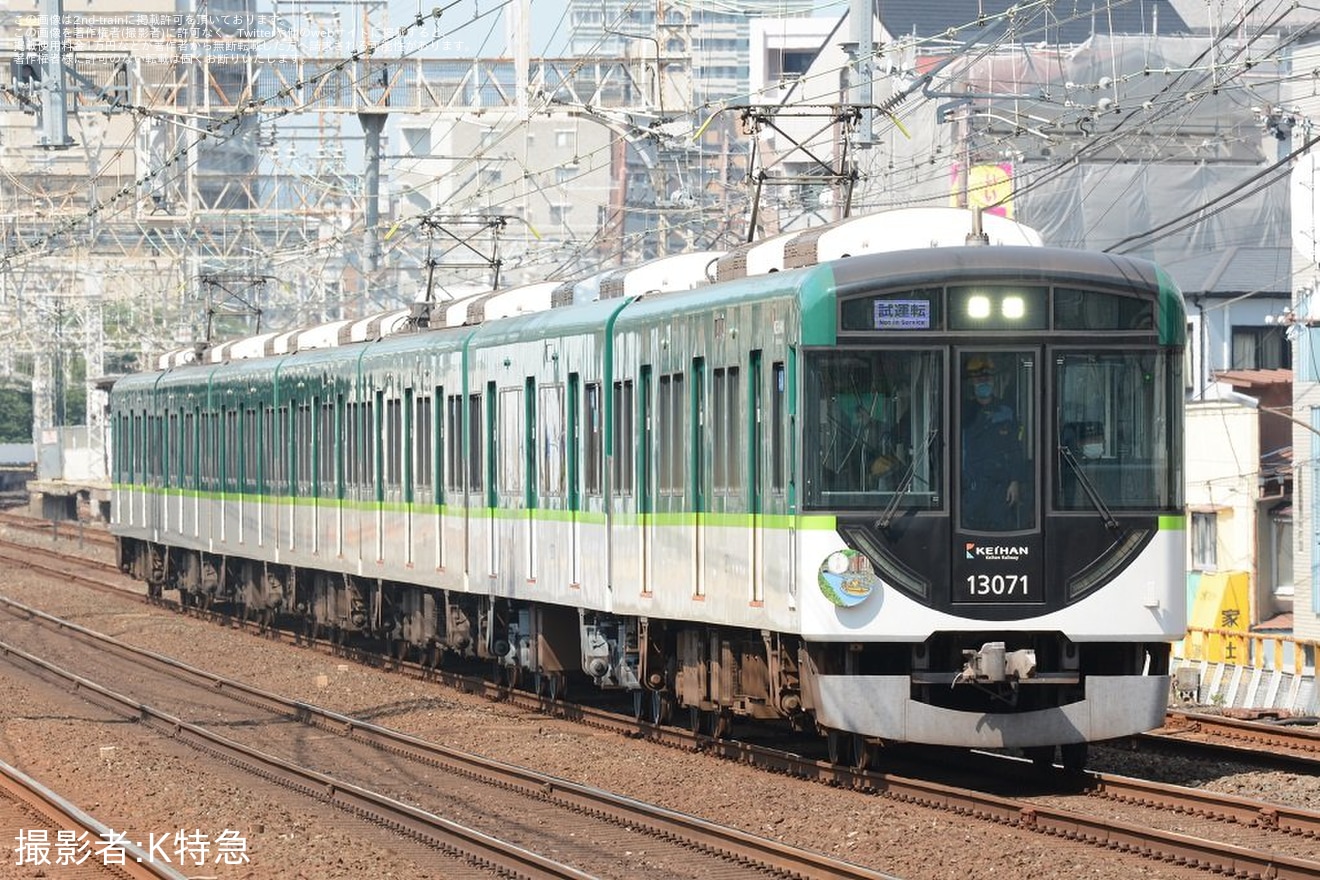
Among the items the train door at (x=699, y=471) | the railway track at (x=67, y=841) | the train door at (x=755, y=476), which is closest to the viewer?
the railway track at (x=67, y=841)

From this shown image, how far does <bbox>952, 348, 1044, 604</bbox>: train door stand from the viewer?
42.8 feet

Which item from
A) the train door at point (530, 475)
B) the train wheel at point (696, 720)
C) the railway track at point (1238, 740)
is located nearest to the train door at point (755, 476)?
the train wheel at point (696, 720)

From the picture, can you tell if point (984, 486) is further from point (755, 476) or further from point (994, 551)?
point (755, 476)

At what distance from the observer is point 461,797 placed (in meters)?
14.5

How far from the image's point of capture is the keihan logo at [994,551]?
13039mm

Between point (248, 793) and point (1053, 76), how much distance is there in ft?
128

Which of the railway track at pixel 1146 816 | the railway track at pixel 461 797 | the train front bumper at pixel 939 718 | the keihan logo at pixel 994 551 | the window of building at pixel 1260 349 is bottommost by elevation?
the railway track at pixel 461 797

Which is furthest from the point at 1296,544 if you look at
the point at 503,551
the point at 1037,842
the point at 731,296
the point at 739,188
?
the point at 1037,842

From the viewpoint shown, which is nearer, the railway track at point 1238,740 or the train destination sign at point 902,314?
the train destination sign at point 902,314

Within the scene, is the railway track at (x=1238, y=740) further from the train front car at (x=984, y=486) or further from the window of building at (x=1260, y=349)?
the window of building at (x=1260, y=349)

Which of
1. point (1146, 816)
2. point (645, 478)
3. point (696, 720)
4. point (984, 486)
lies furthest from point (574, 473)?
point (1146, 816)

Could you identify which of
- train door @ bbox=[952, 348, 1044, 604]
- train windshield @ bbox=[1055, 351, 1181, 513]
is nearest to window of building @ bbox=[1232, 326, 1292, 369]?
train windshield @ bbox=[1055, 351, 1181, 513]

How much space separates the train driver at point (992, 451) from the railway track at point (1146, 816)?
152cm

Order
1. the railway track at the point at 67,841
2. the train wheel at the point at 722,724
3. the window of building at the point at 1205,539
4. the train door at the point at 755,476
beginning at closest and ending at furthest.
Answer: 1. the railway track at the point at 67,841
2. the train door at the point at 755,476
3. the train wheel at the point at 722,724
4. the window of building at the point at 1205,539
